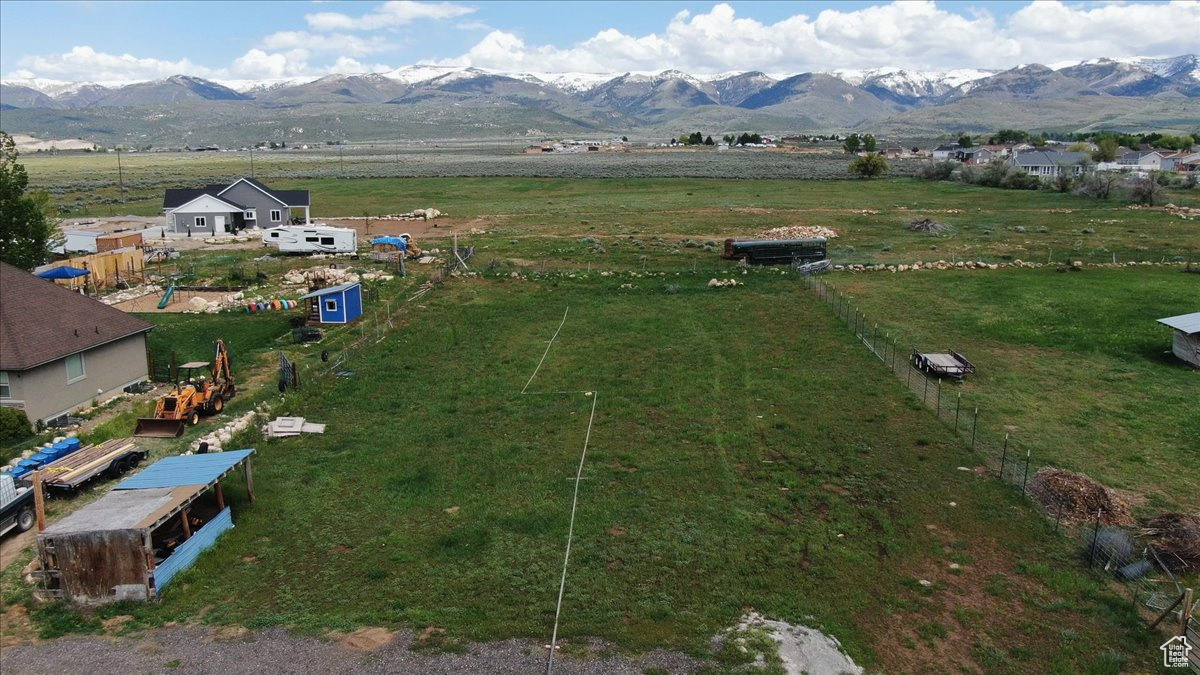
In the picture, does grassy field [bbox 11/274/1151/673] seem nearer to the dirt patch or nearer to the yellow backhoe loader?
the dirt patch

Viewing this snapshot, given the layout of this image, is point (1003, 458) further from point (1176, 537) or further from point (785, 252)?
point (785, 252)

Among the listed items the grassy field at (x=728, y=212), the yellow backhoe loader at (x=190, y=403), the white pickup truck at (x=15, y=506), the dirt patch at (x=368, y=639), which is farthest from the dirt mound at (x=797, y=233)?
the white pickup truck at (x=15, y=506)

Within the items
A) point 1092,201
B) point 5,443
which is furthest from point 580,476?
point 1092,201

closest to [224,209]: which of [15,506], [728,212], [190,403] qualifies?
[728,212]

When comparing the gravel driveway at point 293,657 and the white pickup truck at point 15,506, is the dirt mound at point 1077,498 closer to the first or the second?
A: the gravel driveway at point 293,657

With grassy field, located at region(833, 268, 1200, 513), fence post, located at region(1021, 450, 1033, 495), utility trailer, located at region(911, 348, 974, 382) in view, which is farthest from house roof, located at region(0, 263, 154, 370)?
grassy field, located at region(833, 268, 1200, 513)
